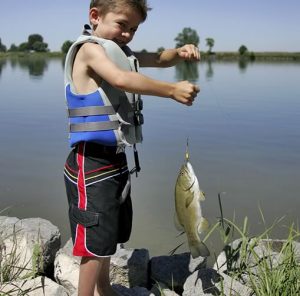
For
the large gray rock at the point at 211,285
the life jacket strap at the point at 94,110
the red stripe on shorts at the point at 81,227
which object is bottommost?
the large gray rock at the point at 211,285

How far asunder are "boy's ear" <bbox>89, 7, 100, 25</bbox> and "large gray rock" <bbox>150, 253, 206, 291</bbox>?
2222 mm

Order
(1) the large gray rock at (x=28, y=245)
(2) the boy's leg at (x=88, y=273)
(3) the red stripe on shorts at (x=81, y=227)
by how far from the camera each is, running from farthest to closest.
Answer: (1) the large gray rock at (x=28, y=245) → (2) the boy's leg at (x=88, y=273) → (3) the red stripe on shorts at (x=81, y=227)

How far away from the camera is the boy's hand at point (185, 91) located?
2.63m

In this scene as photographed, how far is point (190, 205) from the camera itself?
3051 millimetres

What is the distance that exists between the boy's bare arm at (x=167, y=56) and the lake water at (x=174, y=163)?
36 centimetres

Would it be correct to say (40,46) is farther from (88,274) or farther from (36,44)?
(88,274)

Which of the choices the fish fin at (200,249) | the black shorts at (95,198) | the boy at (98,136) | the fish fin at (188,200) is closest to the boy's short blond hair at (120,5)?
the boy at (98,136)

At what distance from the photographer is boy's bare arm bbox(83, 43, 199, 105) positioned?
266 cm

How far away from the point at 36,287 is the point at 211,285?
1.34 m

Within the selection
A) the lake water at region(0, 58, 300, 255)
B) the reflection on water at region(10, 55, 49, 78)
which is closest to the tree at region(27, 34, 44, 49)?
the reflection on water at region(10, 55, 49, 78)

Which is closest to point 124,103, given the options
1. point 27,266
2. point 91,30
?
point 91,30

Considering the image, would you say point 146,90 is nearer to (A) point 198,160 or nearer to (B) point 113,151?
(B) point 113,151

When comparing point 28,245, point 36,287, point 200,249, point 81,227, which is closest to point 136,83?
point 81,227

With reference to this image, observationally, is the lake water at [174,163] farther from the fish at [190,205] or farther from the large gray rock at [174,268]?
the fish at [190,205]
